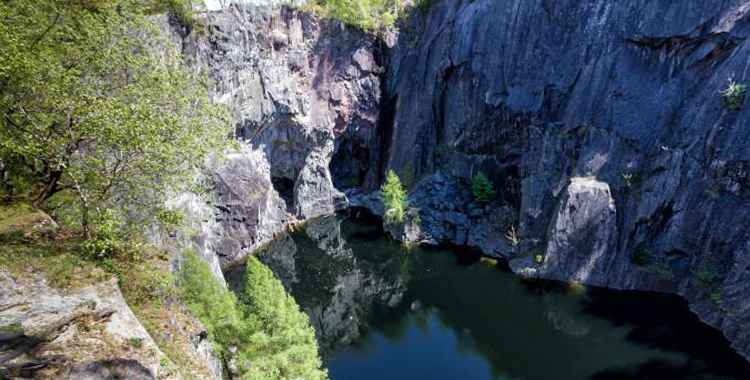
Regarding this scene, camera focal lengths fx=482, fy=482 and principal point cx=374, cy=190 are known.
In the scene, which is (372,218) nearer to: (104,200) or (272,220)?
(272,220)

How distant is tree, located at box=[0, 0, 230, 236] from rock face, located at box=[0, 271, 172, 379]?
263 centimetres

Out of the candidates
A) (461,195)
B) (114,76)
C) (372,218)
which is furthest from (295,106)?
(114,76)

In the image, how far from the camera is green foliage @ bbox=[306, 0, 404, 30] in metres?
44.6

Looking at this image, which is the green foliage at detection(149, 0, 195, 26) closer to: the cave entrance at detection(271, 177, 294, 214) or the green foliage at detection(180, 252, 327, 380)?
the cave entrance at detection(271, 177, 294, 214)

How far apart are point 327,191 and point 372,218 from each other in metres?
5.48

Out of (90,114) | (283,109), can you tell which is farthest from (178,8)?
(90,114)

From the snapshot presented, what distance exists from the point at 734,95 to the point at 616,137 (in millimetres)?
6677

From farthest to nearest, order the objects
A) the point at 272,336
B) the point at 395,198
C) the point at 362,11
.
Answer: the point at 362,11, the point at 395,198, the point at 272,336

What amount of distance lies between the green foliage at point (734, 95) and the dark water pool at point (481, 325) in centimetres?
1170

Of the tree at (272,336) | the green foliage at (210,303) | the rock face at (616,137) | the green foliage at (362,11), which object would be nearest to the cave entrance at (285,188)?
the rock face at (616,137)

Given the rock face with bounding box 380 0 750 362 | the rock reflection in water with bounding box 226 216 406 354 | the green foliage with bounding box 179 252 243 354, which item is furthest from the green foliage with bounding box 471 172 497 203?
the green foliage with bounding box 179 252 243 354

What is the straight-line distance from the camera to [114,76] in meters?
14.0

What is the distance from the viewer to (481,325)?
29.2 metres

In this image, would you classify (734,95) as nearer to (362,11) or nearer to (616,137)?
(616,137)
